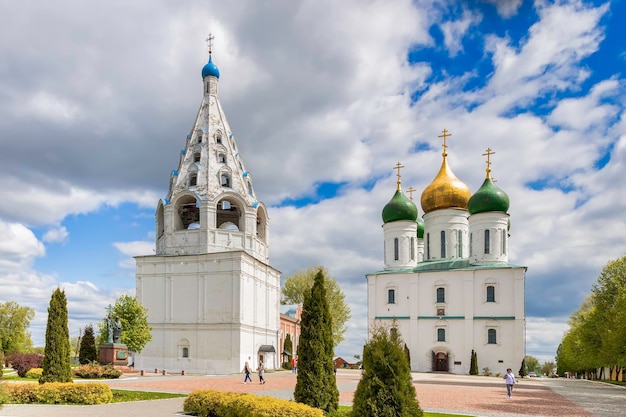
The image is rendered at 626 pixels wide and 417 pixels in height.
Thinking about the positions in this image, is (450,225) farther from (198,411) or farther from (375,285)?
(198,411)

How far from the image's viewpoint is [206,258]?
40.4 meters

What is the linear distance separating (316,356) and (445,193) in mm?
41106

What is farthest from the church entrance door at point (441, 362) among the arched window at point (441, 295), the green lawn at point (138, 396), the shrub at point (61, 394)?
the shrub at point (61, 394)

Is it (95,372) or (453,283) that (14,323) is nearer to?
(95,372)

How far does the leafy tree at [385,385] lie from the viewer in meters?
10.7

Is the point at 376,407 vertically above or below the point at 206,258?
below

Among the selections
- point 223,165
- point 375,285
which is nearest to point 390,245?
point 375,285

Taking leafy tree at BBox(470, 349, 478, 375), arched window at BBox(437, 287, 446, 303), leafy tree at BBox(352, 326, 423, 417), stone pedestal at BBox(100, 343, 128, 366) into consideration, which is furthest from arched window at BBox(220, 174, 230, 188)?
leafy tree at BBox(352, 326, 423, 417)

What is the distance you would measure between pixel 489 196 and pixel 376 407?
39.8m

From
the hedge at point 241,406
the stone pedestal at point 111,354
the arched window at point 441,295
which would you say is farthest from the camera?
the arched window at point 441,295

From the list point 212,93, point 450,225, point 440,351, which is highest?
point 212,93

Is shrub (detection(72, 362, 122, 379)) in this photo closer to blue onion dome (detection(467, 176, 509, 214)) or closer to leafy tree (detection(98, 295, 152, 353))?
leafy tree (detection(98, 295, 152, 353))

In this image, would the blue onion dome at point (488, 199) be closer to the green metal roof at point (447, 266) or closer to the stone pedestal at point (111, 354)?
the green metal roof at point (447, 266)

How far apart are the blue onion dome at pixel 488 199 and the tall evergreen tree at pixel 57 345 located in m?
35.8
